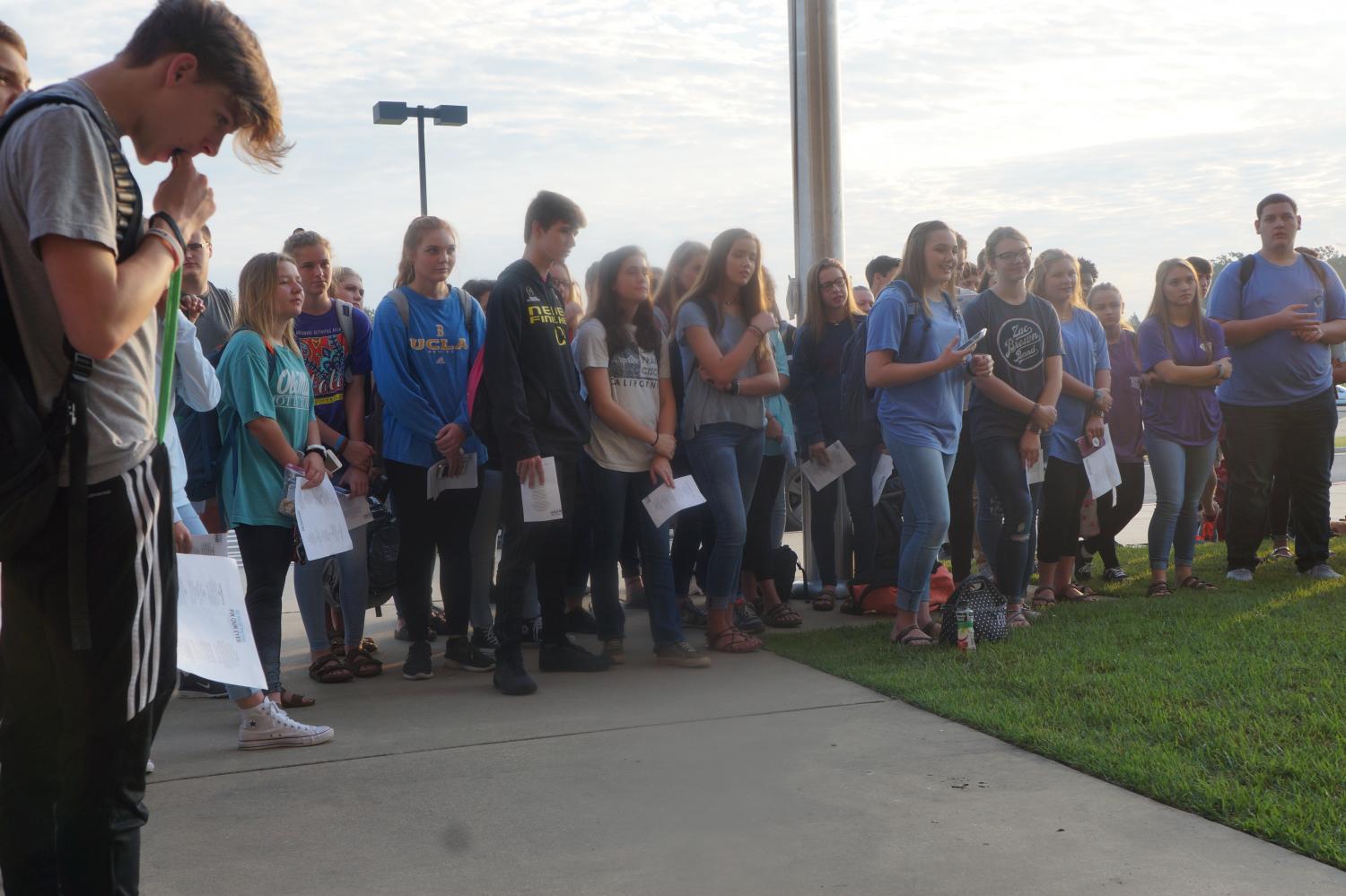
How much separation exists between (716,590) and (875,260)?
321cm

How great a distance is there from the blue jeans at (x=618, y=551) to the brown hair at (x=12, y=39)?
3.16 meters

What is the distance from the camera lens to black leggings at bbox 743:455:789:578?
7.05m

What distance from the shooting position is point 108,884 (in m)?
2.09

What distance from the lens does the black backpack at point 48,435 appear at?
186cm

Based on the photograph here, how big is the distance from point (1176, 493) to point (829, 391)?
2167mm

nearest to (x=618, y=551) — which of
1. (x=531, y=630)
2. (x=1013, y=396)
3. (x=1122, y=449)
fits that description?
(x=531, y=630)

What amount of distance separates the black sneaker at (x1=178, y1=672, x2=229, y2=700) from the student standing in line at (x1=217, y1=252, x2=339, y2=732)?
63cm

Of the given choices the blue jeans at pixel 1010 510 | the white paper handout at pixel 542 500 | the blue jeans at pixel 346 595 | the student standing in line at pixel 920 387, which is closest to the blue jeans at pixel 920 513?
the student standing in line at pixel 920 387

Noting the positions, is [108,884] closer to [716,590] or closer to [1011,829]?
[1011,829]

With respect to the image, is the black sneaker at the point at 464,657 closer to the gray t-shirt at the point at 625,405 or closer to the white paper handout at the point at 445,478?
the white paper handout at the point at 445,478

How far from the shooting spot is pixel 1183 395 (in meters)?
7.39

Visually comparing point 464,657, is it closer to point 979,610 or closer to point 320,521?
point 320,521

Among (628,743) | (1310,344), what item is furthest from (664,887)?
(1310,344)

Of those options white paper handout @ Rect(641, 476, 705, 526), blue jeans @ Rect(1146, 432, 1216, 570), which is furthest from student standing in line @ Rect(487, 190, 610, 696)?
blue jeans @ Rect(1146, 432, 1216, 570)
